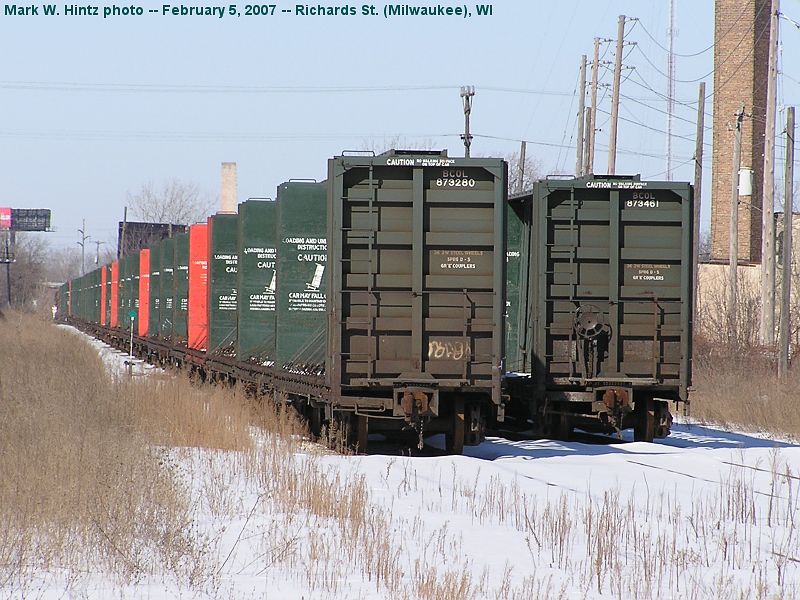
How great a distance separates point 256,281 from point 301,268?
2.64 meters

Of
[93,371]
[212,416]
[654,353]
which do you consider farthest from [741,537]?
[93,371]

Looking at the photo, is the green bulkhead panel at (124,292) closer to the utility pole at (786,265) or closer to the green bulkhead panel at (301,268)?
the utility pole at (786,265)

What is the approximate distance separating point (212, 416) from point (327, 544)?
8334 mm

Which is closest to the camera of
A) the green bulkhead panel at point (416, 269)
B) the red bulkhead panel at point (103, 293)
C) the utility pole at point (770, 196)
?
the green bulkhead panel at point (416, 269)

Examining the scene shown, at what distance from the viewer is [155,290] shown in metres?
37.5

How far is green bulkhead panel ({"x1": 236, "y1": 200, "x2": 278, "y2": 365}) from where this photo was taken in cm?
2152

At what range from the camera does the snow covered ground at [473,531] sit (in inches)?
330

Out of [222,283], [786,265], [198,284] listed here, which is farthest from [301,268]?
[786,265]

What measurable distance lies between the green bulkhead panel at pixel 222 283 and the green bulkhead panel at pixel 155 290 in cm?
1133

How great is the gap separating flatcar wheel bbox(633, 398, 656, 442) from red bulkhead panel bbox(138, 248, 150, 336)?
22.8 m

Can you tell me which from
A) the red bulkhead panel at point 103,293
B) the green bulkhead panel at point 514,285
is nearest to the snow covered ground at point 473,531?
the green bulkhead panel at point 514,285

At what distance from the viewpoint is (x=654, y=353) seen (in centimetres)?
1791

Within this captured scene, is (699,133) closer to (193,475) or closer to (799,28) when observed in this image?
(799,28)

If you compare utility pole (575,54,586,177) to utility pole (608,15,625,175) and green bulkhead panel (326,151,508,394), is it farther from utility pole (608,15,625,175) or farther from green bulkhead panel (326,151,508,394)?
green bulkhead panel (326,151,508,394)
